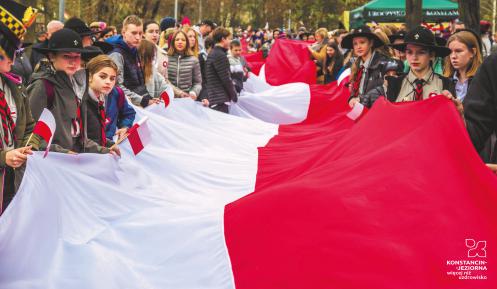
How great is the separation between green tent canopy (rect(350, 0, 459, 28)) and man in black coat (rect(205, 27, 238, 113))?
57.9 feet

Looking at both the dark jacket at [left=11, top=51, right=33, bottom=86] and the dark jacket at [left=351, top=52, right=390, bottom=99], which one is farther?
the dark jacket at [left=11, top=51, right=33, bottom=86]

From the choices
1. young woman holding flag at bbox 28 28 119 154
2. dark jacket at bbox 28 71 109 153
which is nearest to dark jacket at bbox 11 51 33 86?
young woman holding flag at bbox 28 28 119 154

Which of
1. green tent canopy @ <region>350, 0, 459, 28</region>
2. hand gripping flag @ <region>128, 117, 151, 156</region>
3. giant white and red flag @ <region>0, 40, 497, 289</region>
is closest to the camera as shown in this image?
giant white and red flag @ <region>0, 40, 497, 289</region>

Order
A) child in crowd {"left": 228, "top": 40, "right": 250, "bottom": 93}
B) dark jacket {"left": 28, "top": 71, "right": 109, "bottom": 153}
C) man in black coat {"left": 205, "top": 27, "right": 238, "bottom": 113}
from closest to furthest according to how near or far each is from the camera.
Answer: dark jacket {"left": 28, "top": 71, "right": 109, "bottom": 153}, man in black coat {"left": 205, "top": 27, "right": 238, "bottom": 113}, child in crowd {"left": 228, "top": 40, "right": 250, "bottom": 93}

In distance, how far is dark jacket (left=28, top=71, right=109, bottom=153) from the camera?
5824 millimetres

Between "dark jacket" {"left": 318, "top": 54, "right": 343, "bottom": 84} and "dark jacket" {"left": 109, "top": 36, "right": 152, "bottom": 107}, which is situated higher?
"dark jacket" {"left": 109, "top": 36, "right": 152, "bottom": 107}

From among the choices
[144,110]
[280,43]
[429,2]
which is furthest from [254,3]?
[144,110]

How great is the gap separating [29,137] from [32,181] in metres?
0.30

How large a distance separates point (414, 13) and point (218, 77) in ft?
29.4

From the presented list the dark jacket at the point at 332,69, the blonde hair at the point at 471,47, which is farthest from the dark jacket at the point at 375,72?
the dark jacket at the point at 332,69

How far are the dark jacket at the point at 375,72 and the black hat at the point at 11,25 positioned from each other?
5.76 m

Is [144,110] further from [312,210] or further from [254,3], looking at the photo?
[254,3]

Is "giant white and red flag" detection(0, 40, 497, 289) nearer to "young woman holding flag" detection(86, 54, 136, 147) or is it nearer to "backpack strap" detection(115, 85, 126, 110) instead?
"young woman holding flag" detection(86, 54, 136, 147)

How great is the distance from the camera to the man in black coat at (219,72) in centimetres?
1212
